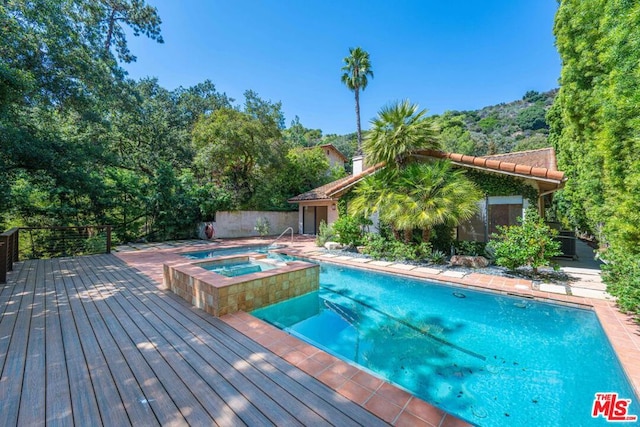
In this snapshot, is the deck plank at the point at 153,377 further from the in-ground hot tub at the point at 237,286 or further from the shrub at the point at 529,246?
the shrub at the point at 529,246

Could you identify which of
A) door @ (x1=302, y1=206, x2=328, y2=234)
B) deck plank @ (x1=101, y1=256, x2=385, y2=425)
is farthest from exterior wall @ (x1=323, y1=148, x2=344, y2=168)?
deck plank @ (x1=101, y1=256, x2=385, y2=425)

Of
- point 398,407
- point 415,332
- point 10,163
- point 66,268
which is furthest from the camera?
point 10,163

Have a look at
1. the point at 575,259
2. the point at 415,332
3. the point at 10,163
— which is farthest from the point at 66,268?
the point at 575,259

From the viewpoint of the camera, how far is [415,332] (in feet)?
15.2

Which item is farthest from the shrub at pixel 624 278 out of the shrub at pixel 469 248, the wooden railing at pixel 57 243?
the wooden railing at pixel 57 243

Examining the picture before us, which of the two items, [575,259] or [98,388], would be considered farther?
[575,259]

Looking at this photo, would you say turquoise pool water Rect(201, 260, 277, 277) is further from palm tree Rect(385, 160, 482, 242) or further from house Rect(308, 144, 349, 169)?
house Rect(308, 144, 349, 169)

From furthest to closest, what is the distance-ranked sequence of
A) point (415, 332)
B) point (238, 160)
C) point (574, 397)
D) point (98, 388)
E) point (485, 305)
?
point (238, 160)
point (485, 305)
point (415, 332)
point (574, 397)
point (98, 388)

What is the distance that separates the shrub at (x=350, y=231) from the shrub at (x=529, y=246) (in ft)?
18.0

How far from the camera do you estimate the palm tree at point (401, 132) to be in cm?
913

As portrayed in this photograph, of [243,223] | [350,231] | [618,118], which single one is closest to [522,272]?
[618,118]

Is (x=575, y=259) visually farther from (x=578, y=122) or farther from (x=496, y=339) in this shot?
(x=496, y=339)

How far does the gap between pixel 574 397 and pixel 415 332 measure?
2.08 m

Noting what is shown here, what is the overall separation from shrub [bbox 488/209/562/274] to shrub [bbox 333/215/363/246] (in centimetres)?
550
